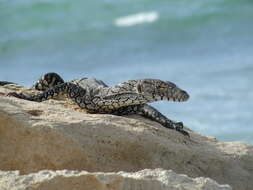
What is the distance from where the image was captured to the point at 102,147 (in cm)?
688

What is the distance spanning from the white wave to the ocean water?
31 mm

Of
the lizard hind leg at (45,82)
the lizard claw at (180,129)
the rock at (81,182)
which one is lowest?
the rock at (81,182)

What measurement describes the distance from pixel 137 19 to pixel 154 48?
18.4 ft

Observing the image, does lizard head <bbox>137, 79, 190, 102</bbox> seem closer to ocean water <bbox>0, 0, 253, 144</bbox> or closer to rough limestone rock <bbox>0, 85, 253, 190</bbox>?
rough limestone rock <bbox>0, 85, 253, 190</bbox>

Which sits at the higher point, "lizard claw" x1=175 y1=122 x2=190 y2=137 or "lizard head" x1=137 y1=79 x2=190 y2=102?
"lizard head" x1=137 y1=79 x2=190 y2=102

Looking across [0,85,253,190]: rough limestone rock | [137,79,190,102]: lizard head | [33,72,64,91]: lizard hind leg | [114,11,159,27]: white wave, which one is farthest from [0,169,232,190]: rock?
[114,11,159,27]: white wave

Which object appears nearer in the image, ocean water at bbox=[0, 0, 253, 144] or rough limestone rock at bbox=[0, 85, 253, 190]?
rough limestone rock at bbox=[0, 85, 253, 190]

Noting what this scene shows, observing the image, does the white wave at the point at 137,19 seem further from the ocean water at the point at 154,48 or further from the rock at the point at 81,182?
the rock at the point at 81,182

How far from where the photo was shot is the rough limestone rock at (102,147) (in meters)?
6.52

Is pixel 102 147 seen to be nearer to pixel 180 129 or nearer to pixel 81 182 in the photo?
pixel 180 129

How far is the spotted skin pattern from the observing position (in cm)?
844

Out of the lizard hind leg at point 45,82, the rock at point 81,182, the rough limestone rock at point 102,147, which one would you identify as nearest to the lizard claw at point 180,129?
the rough limestone rock at point 102,147

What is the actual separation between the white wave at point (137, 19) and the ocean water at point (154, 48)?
0.03 metres

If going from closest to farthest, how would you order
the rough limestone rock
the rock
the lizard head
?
1. the rock
2. the rough limestone rock
3. the lizard head
